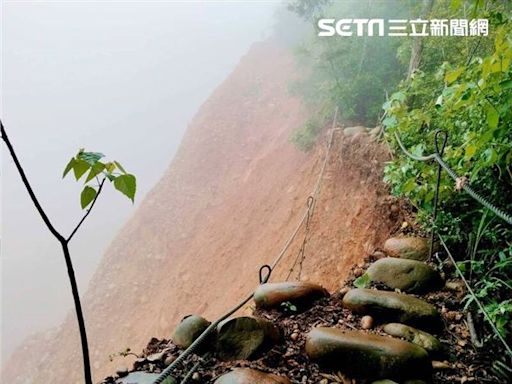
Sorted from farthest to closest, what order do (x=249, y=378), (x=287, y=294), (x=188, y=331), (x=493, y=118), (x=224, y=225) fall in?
1. (x=224, y=225)
2. (x=287, y=294)
3. (x=188, y=331)
4. (x=249, y=378)
5. (x=493, y=118)

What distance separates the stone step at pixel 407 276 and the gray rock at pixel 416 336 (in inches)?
14.3

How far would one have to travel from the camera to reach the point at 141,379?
1444 millimetres

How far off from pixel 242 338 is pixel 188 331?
0.28m

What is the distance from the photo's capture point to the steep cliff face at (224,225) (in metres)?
4.74

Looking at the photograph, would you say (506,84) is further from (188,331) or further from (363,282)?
(188,331)

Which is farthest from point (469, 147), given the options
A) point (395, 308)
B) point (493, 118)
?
point (395, 308)

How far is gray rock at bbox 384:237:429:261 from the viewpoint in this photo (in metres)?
2.28

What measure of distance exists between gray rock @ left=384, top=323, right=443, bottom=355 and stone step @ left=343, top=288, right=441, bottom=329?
66 mm

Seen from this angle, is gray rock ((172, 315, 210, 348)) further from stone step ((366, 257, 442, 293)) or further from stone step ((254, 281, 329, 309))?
stone step ((366, 257, 442, 293))

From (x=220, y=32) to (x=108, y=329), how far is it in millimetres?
37826

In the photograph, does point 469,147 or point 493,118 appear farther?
point 469,147

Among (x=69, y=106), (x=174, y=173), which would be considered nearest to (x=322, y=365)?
(x=174, y=173)

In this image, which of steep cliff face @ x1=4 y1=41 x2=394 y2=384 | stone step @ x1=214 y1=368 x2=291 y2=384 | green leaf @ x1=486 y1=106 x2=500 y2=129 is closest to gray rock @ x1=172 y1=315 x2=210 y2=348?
stone step @ x1=214 y1=368 x2=291 y2=384

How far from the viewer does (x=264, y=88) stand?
17594 millimetres
